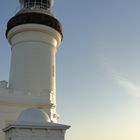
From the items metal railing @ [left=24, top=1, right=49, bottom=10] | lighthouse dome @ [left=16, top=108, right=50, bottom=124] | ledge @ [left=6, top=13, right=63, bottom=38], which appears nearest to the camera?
lighthouse dome @ [left=16, top=108, right=50, bottom=124]

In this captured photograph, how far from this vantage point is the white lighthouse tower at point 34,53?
25.6 metres

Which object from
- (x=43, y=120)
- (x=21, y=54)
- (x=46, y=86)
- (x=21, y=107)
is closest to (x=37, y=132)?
(x=43, y=120)

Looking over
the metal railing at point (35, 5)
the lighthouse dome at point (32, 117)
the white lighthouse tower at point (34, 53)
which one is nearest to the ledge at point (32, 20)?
the white lighthouse tower at point (34, 53)

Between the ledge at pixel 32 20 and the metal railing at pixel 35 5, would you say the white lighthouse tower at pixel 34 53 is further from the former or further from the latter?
the metal railing at pixel 35 5

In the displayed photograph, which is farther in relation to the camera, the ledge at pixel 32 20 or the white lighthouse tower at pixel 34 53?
the ledge at pixel 32 20

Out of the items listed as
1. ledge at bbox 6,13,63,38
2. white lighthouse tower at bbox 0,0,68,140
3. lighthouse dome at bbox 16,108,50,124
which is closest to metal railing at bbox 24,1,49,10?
white lighthouse tower at bbox 0,0,68,140

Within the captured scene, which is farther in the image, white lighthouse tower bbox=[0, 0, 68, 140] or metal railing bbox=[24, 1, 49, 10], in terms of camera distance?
Answer: metal railing bbox=[24, 1, 49, 10]

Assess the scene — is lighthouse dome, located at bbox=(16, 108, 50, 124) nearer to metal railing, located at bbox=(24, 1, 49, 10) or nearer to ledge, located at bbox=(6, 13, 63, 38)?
ledge, located at bbox=(6, 13, 63, 38)

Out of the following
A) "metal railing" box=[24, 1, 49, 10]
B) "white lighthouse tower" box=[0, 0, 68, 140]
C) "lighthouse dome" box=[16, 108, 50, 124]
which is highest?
"metal railing" box=[24, 1, 49, 10]

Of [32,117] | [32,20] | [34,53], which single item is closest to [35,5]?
[32,20]

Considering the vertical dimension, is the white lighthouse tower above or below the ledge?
below

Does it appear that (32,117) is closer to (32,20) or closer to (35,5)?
(32,20)

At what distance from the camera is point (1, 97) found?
933 inches

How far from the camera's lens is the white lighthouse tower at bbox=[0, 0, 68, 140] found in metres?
25.6
